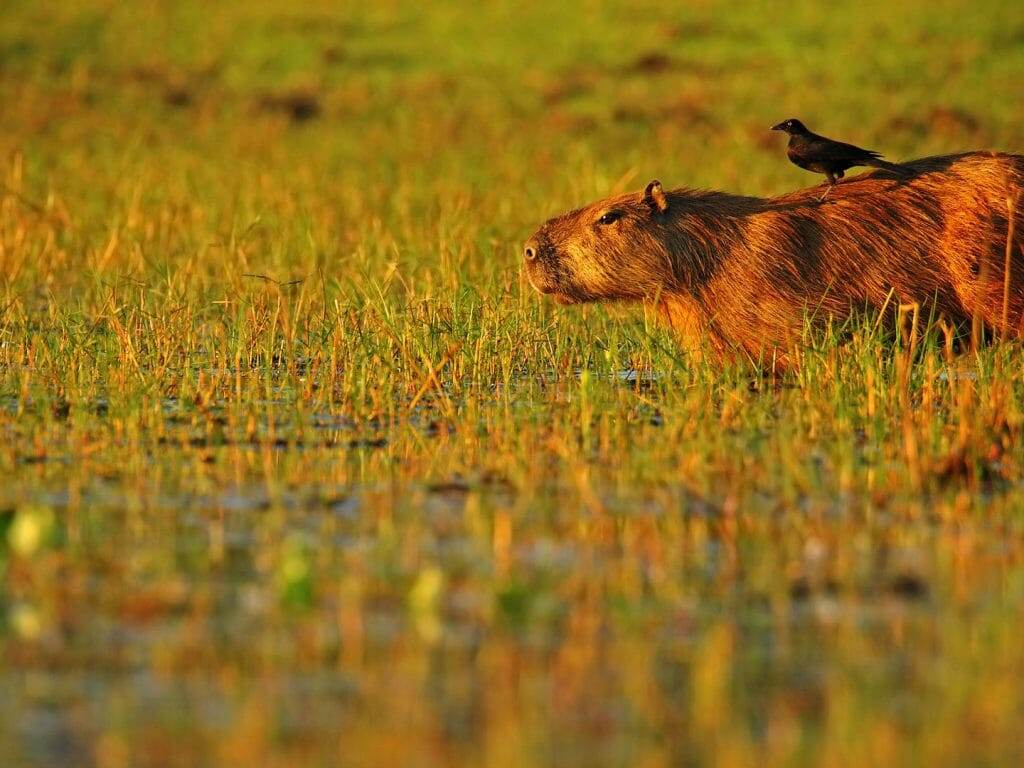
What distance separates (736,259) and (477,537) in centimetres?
353

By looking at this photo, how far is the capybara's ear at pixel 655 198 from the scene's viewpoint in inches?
325

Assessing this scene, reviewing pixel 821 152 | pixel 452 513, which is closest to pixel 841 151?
pixel 821 152

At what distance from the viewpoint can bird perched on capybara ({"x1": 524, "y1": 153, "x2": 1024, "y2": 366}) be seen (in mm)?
7934

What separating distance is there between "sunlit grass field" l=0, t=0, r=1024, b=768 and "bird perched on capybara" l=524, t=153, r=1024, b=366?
0.19 metres

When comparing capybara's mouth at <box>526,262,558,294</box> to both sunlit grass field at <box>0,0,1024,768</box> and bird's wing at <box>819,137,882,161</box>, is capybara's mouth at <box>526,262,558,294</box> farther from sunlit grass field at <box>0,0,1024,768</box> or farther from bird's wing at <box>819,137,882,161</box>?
bird's wing at <box>819,137,882,161</box>

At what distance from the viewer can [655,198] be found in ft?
27.3

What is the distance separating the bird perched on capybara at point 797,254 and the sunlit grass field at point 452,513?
194 mm

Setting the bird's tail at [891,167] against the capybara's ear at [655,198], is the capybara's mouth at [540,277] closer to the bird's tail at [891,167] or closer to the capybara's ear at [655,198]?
the capybara's ear at [655,198]

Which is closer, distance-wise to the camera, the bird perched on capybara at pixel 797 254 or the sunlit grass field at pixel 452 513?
the sunlit grass field at pixel 452 513

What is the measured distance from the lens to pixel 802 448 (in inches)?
233

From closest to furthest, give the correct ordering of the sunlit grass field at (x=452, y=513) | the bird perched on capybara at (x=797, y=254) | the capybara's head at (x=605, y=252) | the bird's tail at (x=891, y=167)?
the sunlit grass field at (x=452, y=513), the bird perched on capybara at (x=797, y=254), the bird's tail at (x=891, y=167), the capybara's head at (x=605, y=252)

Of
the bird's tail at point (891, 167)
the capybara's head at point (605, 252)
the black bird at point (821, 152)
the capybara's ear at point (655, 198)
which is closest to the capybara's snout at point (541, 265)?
the capybara's head at point (605, 252)

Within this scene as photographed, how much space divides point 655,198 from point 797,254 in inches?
27.8

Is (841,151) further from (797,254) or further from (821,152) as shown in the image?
(797,254)
